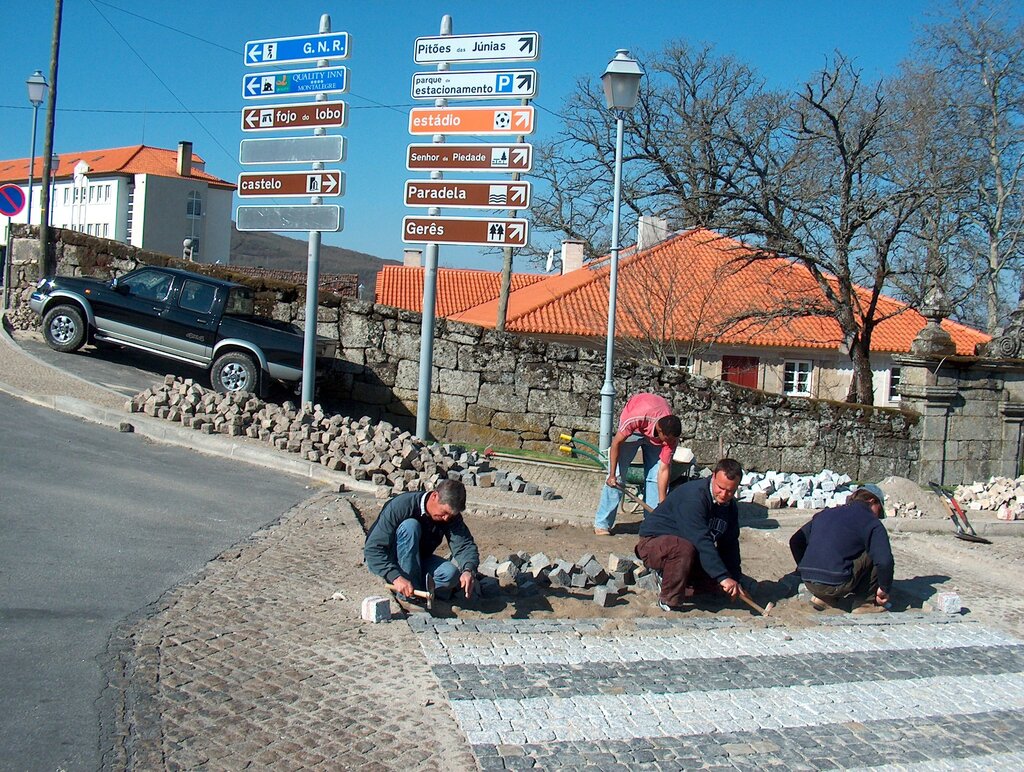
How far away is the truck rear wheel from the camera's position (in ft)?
43.1

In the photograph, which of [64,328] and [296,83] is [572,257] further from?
[64,328]

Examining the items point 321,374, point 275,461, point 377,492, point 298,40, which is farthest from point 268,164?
point 377,492

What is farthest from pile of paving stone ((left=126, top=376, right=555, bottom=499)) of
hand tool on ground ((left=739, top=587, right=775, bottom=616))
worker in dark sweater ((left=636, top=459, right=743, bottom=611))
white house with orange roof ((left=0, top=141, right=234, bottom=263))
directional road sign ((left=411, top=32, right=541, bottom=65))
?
white house with orange roof ((left=0, top=141, right=234, bottom=263))

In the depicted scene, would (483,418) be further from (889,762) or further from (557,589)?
(889,762)

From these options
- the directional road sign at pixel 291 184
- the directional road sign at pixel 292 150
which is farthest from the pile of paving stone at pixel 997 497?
the directional road sign at pixel 292 150

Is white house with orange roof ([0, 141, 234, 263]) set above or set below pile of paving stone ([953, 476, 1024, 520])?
above

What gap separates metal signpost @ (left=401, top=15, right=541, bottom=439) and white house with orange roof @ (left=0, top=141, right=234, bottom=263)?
61185 millimetres

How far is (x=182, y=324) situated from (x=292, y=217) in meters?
2.23

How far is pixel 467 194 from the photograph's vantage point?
1159 centimetres

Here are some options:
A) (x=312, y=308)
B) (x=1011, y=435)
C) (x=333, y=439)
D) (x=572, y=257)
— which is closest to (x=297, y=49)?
(x=312, y=308)

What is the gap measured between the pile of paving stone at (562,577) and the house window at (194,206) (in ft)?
233

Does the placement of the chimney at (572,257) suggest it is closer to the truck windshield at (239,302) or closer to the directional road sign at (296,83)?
the truck windshield at (239,302)

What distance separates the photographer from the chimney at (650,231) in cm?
2033

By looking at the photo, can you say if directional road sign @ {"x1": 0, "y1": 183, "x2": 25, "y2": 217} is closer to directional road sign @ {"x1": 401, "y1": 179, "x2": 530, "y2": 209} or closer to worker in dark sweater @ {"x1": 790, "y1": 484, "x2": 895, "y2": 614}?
directional road sign @ {"x1": 401, "y1": 179, "x2": 530, "y2": 209}
